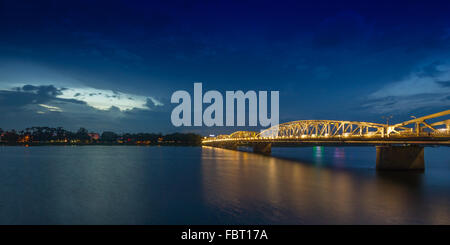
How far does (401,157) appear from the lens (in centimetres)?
4372

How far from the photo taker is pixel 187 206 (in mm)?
23828

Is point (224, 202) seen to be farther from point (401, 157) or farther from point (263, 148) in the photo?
point (263, 148)

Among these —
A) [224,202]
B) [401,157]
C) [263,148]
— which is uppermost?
[401,157]

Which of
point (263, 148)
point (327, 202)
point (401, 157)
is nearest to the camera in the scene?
point (327, 202)

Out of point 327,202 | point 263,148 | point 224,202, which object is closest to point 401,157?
point 327,202

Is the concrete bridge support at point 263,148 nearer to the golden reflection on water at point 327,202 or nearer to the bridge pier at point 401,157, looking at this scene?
the bridge pier at point 401,157

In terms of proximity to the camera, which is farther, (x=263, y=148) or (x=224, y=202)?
(x=263, y=148)

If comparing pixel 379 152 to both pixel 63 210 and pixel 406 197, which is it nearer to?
pixel 406 197

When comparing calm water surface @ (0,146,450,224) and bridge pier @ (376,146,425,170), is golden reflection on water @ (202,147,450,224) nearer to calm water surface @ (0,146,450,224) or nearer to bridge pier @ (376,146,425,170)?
calm water surface @ (0,146,450,224)

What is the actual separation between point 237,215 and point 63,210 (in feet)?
43.7

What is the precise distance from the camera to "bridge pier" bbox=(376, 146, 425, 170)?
43438 millimetres

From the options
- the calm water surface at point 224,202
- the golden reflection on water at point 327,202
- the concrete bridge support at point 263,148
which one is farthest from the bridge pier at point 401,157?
the concrete bridge support at point 263,148

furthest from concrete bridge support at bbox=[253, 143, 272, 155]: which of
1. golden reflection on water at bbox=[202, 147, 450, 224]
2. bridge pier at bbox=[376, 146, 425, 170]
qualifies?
golden reflection on water at bbox=[202, 147, 450, 224]

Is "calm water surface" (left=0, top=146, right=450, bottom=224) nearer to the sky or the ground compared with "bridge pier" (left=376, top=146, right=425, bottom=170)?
nearer to the ground
